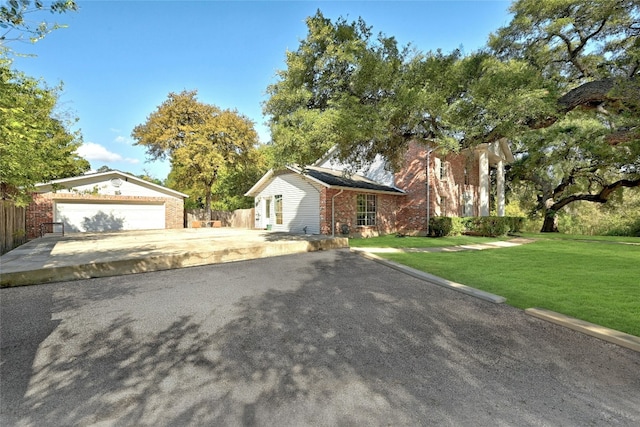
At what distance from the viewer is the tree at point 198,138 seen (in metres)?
23.7

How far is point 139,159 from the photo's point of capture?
90.9 ft

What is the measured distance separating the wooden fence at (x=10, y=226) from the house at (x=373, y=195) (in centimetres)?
1028

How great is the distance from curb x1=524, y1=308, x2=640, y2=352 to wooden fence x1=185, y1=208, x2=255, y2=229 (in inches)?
758

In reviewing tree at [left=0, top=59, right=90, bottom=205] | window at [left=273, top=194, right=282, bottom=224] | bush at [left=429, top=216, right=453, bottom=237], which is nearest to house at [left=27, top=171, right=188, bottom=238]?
tree at [left=0, top=59, right=90, bottom=205]

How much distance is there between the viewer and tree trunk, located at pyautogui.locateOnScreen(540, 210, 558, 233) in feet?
72.7

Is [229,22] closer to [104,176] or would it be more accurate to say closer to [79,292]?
[79,292]

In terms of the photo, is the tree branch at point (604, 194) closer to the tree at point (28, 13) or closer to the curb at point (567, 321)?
the curb at point (567, 321)

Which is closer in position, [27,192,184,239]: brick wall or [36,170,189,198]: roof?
[27,192,184,239]: brick wall

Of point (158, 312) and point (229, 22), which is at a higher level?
point (229, 22)

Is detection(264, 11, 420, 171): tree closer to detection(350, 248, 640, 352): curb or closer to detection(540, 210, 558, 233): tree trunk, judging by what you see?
detection(350, 248, 640, 352): curb

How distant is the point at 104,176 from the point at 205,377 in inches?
801

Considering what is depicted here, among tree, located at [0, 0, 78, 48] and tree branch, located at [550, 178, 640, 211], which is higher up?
tree, located at [0, 0, 78, 48]

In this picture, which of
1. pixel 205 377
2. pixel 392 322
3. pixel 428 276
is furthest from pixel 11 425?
pixel 428 276

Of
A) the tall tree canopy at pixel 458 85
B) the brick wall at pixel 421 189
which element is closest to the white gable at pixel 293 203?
the brick wall at pixel 421 189
